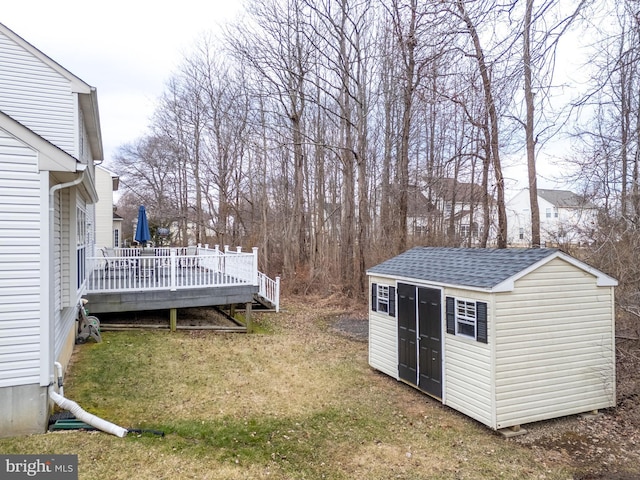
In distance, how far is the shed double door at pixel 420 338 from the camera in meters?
7.06

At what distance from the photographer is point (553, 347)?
6.28 meters

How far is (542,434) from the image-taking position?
6.03m

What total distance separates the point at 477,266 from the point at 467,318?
961 millimetres

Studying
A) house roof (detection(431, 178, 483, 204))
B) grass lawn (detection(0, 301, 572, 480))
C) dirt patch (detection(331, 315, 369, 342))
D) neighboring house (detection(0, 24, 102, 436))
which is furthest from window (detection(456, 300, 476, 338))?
house roof (detection(431, 178, 483, 204))

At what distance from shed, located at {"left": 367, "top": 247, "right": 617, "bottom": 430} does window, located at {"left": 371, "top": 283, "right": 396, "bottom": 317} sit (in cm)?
85

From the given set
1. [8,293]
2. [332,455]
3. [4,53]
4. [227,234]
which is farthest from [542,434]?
[227,234]

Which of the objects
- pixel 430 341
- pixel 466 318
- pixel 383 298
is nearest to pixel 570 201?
pixel 383 298

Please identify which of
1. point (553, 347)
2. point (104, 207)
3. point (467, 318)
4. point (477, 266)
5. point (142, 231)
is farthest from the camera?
point (104, 207)

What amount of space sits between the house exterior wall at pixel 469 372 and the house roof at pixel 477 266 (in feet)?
0.71

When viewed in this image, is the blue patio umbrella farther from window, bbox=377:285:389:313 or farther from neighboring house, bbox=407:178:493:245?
neighboring house, bbox=407:178:493:245

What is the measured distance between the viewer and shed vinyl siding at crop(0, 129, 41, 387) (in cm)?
496

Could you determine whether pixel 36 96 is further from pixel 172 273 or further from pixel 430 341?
pixel 430 341

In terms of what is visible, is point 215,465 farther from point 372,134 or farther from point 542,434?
point 372,134

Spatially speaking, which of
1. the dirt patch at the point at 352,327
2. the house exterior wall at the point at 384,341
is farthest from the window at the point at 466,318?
the dirt patch at the point at 352,327
